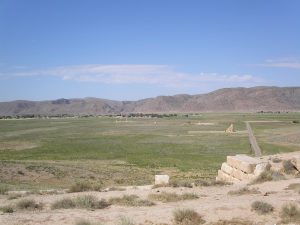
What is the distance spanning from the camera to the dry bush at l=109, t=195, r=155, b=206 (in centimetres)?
1396

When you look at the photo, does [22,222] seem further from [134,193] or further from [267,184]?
[267,184]

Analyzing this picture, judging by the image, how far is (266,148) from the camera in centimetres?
4888

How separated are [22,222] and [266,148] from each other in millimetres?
40715

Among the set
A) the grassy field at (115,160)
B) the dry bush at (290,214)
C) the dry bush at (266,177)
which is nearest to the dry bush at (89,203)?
the dry bush at (290,214)

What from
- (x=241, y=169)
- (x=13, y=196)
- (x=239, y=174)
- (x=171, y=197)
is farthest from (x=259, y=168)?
(x=13, y=196)

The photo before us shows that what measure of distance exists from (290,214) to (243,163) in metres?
8.85

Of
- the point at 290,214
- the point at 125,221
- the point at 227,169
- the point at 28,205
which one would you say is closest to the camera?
the point at 125,221

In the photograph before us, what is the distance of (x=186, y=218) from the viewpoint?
38.5 ft

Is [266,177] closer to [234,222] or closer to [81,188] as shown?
[234,222]

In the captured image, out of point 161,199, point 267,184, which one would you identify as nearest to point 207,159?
point 267,184

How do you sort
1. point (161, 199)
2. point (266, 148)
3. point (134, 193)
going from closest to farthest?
1. point (161, 199)
2. point (134, 193)
3. point (266, 148)

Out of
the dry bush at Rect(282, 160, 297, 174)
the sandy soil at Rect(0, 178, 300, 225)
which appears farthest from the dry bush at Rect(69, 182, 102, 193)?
the dry bush at Rect(282, 160, 297, 174)

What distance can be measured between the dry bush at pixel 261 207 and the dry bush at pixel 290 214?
352mm

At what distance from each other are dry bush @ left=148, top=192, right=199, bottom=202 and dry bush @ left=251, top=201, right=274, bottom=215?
268 centimetres
